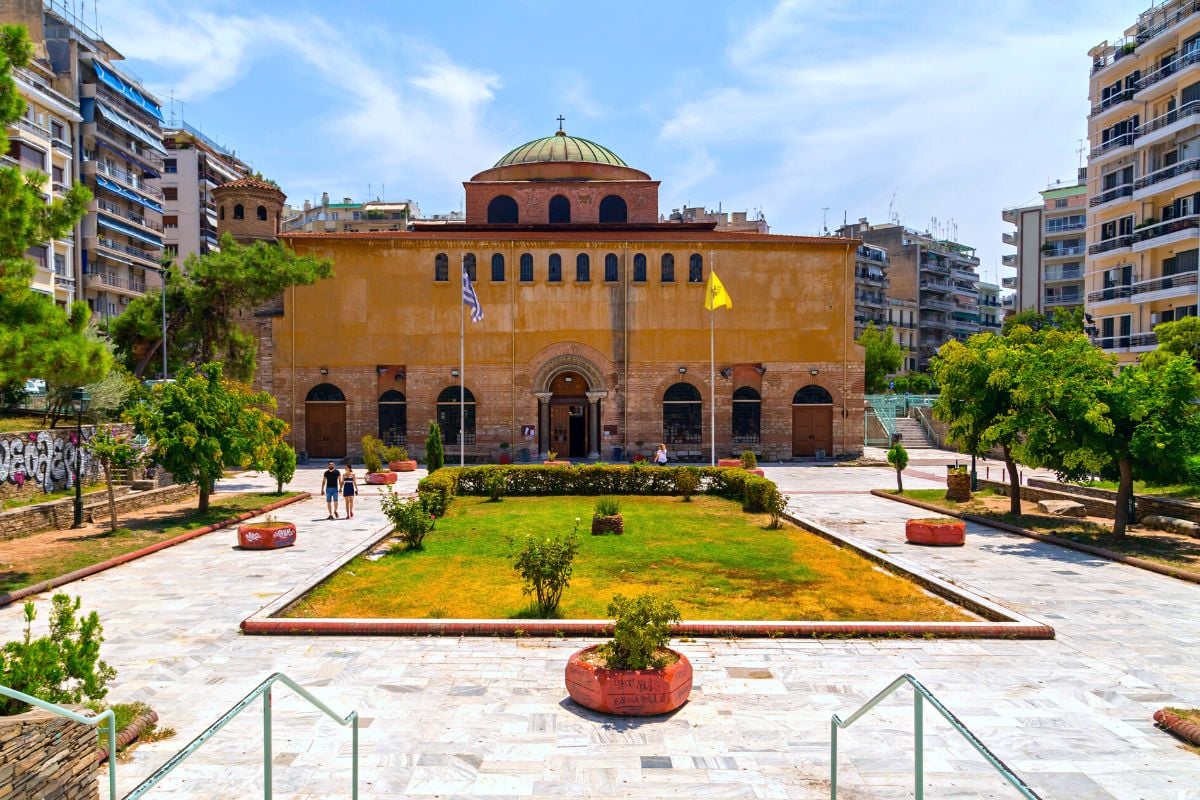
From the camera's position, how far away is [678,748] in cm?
670

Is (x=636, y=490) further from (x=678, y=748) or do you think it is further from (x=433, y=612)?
(x=678, y=748)

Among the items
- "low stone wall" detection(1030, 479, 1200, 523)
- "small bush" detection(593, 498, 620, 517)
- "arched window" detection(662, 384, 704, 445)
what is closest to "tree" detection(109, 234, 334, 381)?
"arched window" detection(662, 384, 704, 445)

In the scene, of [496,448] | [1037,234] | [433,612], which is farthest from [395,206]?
[433,612]

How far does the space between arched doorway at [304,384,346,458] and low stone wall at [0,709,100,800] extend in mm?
30924

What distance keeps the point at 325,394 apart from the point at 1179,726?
33274 millimetres

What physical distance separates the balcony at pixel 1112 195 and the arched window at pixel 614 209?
22545 millimetres

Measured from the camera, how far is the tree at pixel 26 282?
1175cm

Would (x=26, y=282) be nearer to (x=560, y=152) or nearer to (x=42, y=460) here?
(x=42, y=460)

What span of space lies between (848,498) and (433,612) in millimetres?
16129

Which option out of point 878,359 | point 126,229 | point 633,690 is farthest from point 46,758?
point 878,359

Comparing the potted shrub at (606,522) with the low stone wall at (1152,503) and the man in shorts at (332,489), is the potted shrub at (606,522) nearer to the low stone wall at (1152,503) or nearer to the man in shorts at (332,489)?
the man in shorts at (332,489)

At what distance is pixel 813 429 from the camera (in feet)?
120

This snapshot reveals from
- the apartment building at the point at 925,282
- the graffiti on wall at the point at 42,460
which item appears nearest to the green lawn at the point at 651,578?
the graffiti on wall at the point at 42,460

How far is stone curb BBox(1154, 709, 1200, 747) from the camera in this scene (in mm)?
6738
